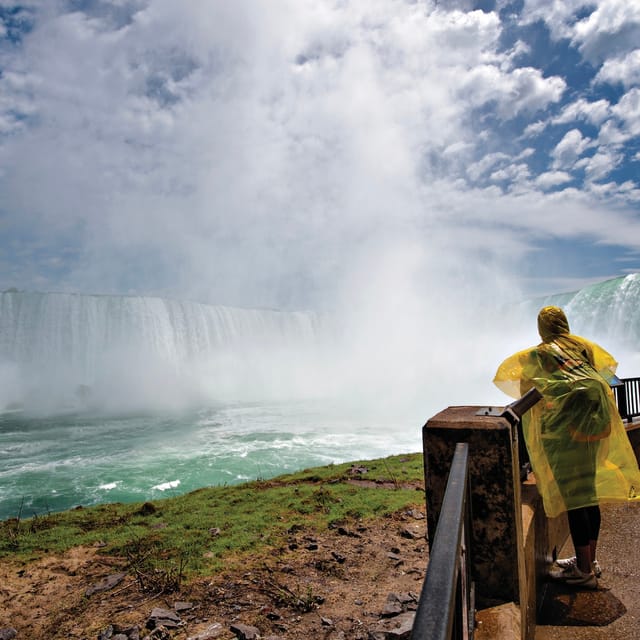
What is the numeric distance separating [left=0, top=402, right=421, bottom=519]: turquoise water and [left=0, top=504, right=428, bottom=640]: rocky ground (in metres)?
7.29

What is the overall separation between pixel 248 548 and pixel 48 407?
116ft

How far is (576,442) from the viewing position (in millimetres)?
3137

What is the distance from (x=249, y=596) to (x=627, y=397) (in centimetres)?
805

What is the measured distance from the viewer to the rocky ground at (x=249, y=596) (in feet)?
12.7

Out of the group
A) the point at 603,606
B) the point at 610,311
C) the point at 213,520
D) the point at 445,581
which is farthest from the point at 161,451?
the point at 610,311

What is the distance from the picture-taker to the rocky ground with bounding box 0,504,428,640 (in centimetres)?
388

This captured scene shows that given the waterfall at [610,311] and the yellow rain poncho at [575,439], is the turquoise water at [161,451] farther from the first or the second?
the waterfall at [610,311]

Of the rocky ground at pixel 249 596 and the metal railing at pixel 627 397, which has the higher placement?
the metal railing at pixel 627 397

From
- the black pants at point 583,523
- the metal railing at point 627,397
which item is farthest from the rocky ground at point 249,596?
the metal railing at point 627,397

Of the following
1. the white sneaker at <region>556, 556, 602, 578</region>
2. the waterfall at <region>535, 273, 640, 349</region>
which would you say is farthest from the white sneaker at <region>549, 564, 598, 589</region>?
the waterfall at <region>535, 273, 640, 349</region>

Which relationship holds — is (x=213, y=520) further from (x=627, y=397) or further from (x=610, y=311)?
(x=610, y=311)

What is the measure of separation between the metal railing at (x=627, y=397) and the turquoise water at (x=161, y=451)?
900 cm

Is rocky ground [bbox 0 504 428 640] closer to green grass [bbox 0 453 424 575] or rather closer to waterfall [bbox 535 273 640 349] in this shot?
green grass [bbox 0 453 424 575]

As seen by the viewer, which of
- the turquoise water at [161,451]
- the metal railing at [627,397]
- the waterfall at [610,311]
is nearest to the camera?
the metal railing at [627,397]
